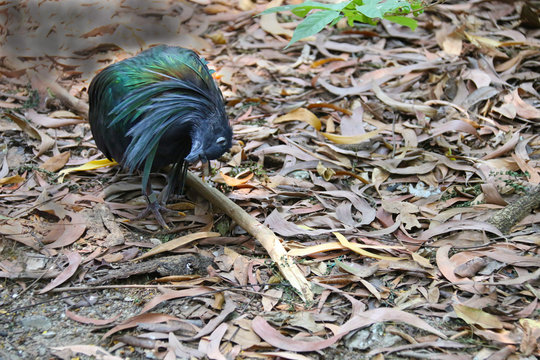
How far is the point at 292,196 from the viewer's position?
4.12 m

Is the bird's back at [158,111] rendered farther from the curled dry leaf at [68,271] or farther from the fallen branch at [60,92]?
the fallen branch at [60,92]

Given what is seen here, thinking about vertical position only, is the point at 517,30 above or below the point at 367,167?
above

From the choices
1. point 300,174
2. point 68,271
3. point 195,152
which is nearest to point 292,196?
point 300,174

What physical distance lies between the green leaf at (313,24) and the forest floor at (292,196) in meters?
1.33

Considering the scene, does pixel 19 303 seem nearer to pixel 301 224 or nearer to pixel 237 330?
pixel 237 330

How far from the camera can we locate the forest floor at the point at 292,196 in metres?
2.96

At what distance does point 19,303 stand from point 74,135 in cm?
201

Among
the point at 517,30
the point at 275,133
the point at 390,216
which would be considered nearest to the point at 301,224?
the point at 390,216

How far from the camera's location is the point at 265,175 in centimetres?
436

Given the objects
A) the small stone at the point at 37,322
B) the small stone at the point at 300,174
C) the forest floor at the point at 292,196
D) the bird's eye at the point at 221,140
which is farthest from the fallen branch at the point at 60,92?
the small stone at the point at 37,322

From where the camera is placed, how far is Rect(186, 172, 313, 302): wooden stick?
3.28m

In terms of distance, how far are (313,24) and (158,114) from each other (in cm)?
130

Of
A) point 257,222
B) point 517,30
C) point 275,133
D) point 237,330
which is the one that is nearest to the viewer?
point 237,330

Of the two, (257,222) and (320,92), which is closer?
(257,222)
